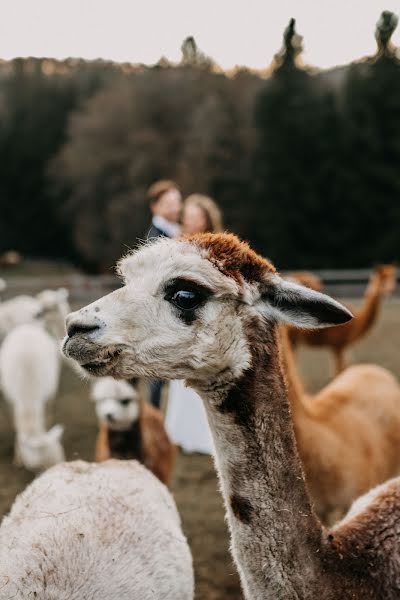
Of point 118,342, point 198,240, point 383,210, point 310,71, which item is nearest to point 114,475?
point 118,342

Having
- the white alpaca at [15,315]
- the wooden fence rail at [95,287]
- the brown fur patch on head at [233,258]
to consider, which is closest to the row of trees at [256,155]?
the wooden fence rail at [95,287]

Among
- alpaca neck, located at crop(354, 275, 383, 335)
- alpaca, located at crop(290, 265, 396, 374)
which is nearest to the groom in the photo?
alpaca, located at crop(290, 265, 396, 374)

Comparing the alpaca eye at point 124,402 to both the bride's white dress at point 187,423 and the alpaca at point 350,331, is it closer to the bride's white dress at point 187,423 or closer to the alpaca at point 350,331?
the bride's white dress at point 187,423

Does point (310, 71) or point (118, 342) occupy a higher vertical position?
point (310, 71)

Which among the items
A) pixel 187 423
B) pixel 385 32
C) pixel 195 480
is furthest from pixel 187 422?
pixel 385 32

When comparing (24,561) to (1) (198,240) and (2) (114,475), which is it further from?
(1) (198,240)

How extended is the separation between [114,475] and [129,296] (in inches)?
40.7

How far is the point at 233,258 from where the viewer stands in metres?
1.81

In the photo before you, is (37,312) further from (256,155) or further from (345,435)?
(256,155)

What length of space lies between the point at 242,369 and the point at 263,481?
34 cm

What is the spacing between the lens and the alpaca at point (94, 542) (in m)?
1.84

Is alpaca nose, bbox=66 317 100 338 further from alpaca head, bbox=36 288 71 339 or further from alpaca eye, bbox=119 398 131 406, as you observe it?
alpaca head, bbox=36 288 71 339

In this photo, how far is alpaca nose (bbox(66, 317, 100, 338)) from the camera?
168cm

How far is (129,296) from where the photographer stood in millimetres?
1759
